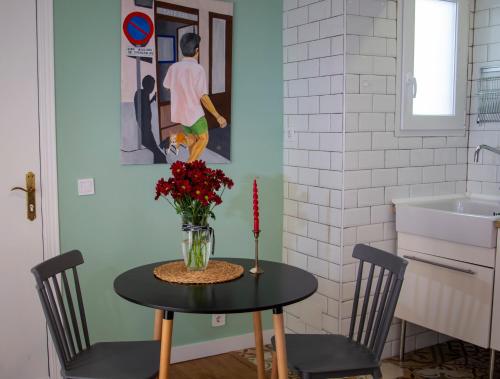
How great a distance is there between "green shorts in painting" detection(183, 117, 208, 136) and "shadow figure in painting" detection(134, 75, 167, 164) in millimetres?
220

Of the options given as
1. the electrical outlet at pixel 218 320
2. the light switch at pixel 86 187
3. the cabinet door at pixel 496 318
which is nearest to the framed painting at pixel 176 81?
the light switch at pixel 86 187

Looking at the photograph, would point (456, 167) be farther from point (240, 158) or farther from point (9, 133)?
point (9, 133)

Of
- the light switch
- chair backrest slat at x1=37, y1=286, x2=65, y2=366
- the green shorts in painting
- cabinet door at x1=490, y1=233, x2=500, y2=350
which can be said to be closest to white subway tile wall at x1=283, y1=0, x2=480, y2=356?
the green shorts in painting

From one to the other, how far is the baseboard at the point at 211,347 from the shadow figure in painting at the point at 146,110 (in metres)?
1.17

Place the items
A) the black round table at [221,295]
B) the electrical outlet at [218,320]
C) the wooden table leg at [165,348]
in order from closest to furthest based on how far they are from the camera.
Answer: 1. the black round table at [221,295]
2. the wooden table leg at [165,348]
3. the electrical outlet at [218,320]

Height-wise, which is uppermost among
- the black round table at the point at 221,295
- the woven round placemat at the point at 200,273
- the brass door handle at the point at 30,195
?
the brass door handle at the point at 30,195

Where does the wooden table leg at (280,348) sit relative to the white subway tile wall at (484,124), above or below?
below

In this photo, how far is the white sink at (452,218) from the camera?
2.92m

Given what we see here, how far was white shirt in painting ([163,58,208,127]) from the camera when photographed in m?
3.22

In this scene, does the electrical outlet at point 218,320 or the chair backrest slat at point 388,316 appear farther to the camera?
the electrical outlet at point 218,320

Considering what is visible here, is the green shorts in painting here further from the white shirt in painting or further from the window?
the window

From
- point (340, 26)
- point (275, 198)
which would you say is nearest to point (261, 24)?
point (340, 26)

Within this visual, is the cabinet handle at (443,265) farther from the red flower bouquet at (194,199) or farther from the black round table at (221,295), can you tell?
the red flower bouquet at (194,199)

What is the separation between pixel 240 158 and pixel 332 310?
1.05 m
